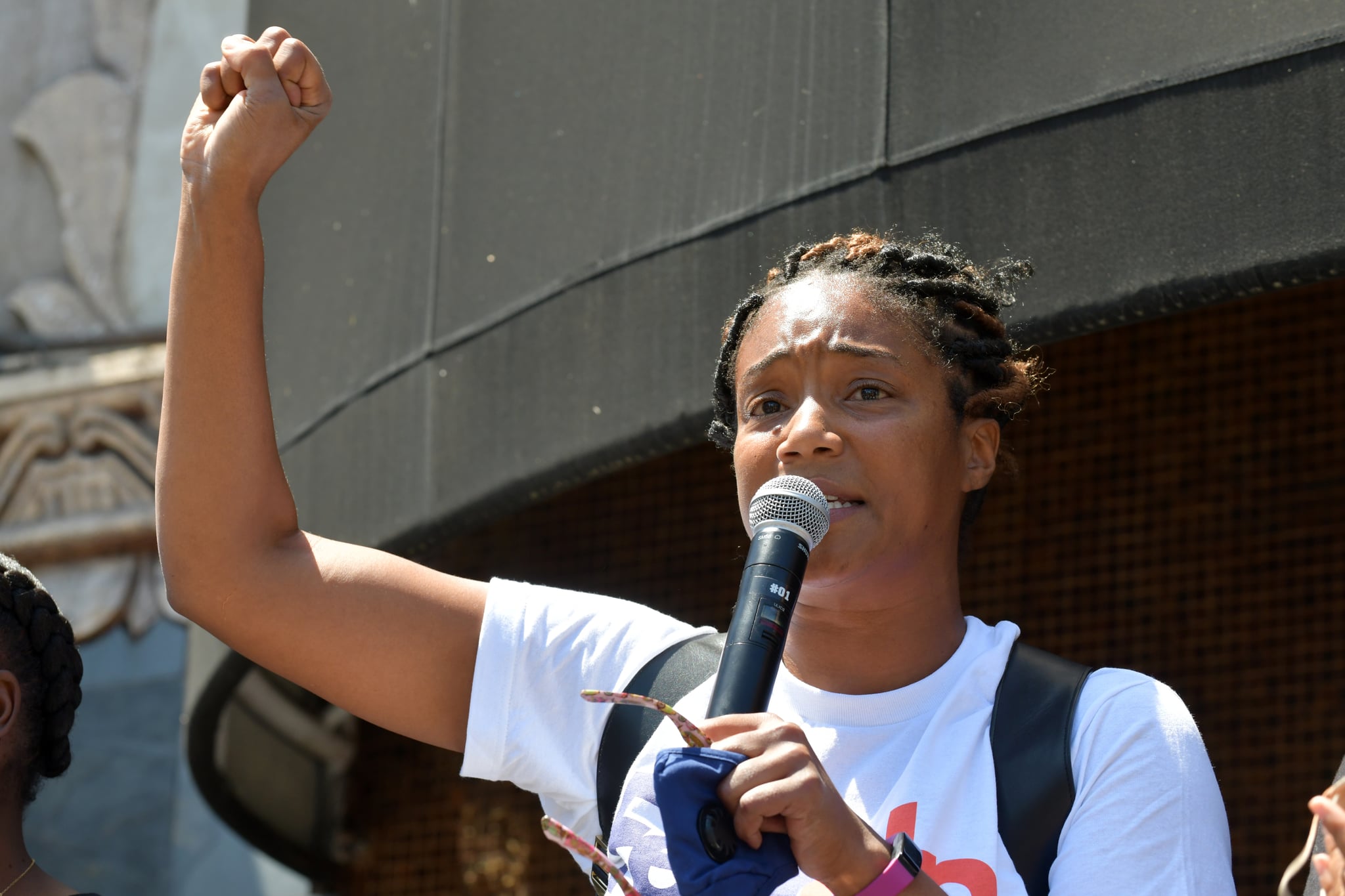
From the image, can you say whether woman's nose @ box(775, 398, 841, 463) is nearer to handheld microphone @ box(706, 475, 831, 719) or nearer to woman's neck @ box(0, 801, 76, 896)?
handheld microphone @ box(706, 475, 831, 719)

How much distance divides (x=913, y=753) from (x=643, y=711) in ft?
1.06

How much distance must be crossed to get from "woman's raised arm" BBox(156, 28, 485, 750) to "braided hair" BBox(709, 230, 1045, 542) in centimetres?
54

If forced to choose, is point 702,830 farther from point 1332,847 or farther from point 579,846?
point 1332,847

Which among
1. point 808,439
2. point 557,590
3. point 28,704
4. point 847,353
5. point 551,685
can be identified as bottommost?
point 28,704

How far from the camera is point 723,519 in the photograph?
5.55 metres

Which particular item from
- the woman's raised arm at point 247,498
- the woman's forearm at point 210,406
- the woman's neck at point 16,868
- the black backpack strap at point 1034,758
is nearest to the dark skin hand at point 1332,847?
the black backpack strap at point 1034,758

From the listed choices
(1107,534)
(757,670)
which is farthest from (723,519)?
(757,670)

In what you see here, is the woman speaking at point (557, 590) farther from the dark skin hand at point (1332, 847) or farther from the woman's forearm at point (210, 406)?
the dark skin hand at point (1332, 847)

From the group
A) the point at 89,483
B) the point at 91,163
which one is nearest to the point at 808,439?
the point at 89,483

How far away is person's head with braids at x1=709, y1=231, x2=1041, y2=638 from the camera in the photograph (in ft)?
6.32

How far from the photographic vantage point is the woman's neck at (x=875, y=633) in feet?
6.57

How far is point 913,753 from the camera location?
6.20 ft

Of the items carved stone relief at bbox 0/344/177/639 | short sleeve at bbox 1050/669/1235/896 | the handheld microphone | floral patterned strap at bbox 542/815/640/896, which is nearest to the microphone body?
the handheld microphone

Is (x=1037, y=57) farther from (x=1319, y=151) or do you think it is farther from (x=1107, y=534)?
(x=1107, y=534)
